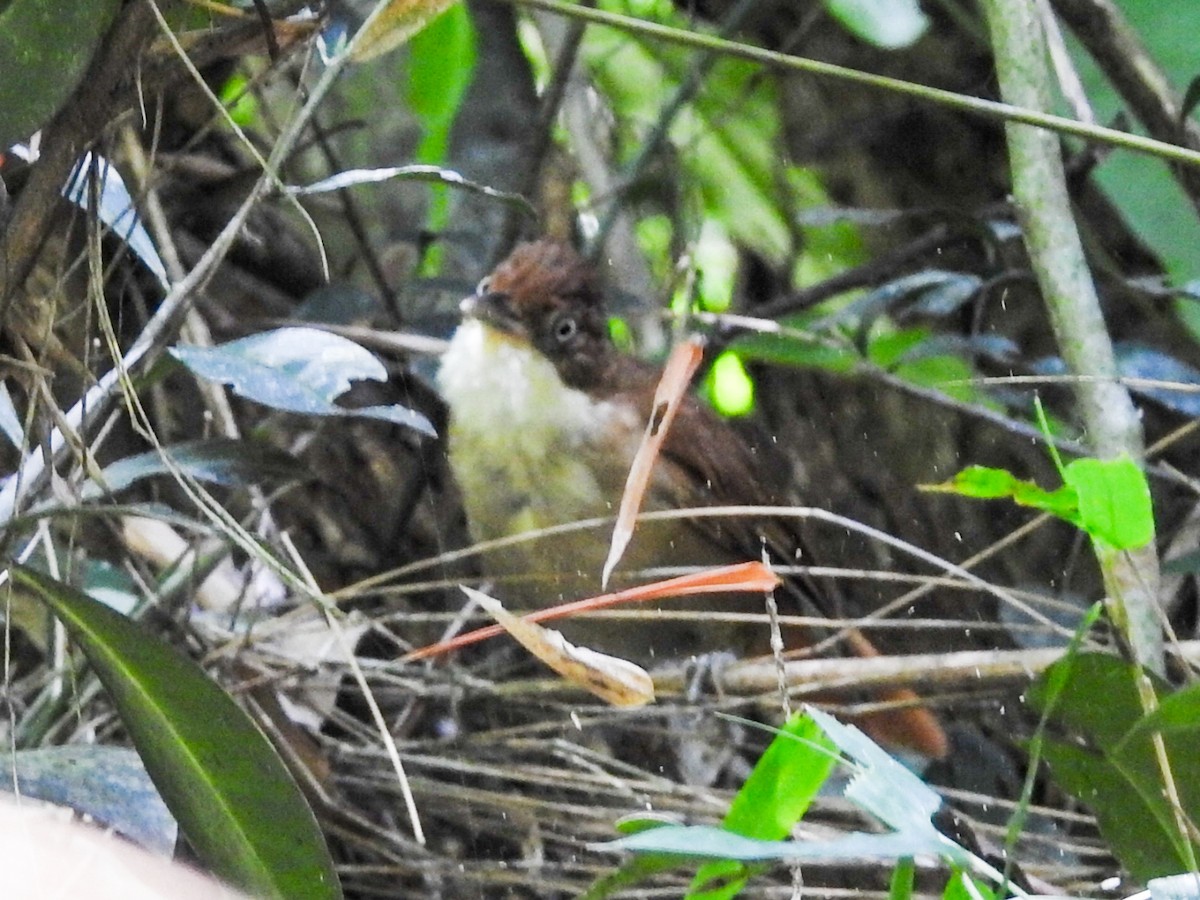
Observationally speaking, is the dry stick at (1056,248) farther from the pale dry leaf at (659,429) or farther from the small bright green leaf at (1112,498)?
the small bright green leaf at (1112,498)

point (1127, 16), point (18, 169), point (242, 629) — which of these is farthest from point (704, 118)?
point (18, 169)

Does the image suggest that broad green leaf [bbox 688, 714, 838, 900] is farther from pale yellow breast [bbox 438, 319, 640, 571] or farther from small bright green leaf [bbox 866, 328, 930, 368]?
small bright green leaf [bbox 866, 328, 930, 368]

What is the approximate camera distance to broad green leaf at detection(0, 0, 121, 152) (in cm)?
111

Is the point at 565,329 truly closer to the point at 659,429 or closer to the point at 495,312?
the point at 495,312

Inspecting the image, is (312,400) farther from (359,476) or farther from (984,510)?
(984,510)

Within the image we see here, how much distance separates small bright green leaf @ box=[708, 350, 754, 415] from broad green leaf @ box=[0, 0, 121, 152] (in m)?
1.89

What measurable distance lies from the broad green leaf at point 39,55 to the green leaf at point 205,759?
391mm

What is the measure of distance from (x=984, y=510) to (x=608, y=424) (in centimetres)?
93

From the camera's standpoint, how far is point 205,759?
1230 mm

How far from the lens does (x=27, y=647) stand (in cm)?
221

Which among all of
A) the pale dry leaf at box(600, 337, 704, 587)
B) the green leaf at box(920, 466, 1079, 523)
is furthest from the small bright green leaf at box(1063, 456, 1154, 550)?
the pale dry leaf at box(600, 337, 704, 587)

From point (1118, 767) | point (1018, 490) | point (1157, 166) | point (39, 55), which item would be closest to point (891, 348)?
point (1157, 166)

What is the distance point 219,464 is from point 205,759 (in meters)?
0.43

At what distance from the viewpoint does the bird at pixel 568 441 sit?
2.42m
